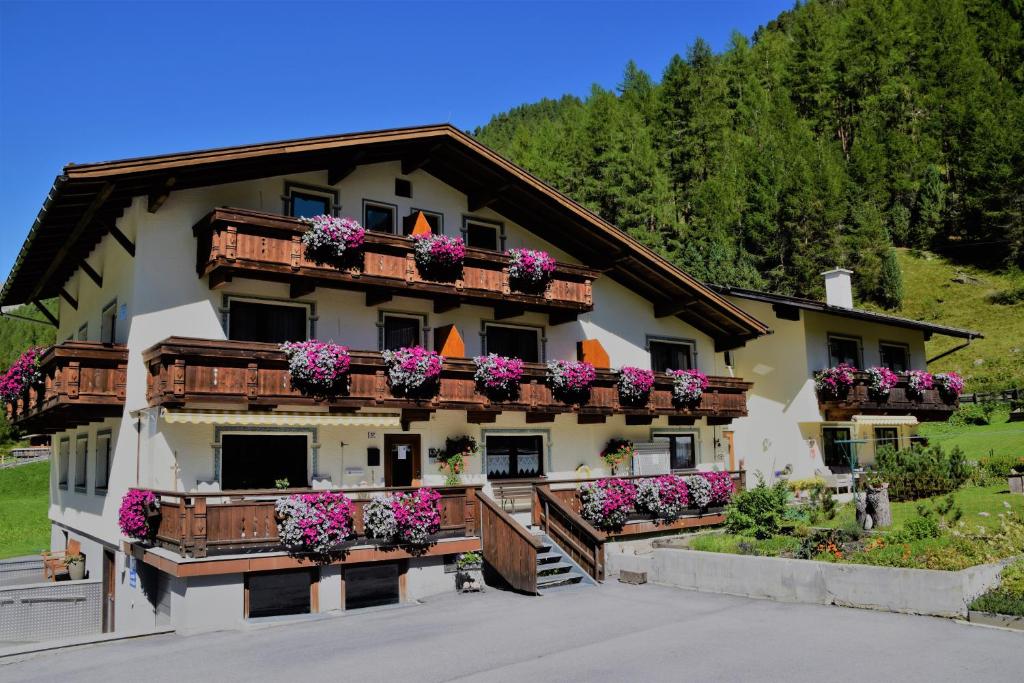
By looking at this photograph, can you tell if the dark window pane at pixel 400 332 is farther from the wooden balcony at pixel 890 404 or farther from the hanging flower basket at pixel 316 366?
the wooden balcony at pixel 890 404

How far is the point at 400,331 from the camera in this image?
21875mm

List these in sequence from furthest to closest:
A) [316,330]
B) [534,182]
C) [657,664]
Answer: [534,182]
[316,330]
[657,664]

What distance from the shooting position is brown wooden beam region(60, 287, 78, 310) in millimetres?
25172

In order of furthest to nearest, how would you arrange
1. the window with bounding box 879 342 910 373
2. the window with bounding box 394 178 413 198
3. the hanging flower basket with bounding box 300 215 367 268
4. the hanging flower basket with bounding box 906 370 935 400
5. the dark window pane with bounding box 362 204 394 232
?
1. the window with bounding box 879 342 910 373
2. the hanging flower basket with bounding box 906 370 935 400
3. the window with bounding box 394 178 413 198
4. the dark window pane with bounding box 362 204 394 232
5. the hanging flower basket with bounding box 300 215 367 268

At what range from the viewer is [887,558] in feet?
50.0

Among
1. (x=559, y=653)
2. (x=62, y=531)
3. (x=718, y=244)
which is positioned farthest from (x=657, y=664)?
(x=718, y=244)

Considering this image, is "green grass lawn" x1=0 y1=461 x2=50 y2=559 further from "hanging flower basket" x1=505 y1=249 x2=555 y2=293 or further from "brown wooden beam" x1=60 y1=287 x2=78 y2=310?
"hanging flower basket" x1=505 y1=249 x2=555 y2=293

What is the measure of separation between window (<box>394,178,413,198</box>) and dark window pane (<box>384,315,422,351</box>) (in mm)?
3328

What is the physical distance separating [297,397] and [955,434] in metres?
33.5

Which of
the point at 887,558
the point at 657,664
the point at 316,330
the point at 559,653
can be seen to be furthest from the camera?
the point at 316,330

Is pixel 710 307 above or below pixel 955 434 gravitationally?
above

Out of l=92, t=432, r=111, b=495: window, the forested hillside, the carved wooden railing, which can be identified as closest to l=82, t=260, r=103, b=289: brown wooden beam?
l=92, t=432, r=111, b=495: window

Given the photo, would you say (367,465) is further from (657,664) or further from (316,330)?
(657,664)

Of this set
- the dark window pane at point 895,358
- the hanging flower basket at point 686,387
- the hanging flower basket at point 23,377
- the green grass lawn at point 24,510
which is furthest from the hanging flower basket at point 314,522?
the dark window pane at point 895,358
